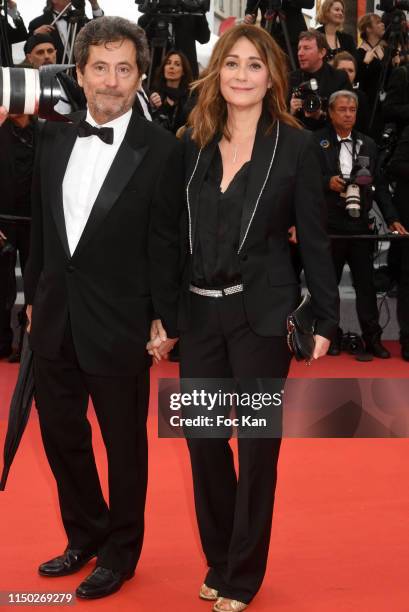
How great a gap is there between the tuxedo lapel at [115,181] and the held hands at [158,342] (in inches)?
11.8

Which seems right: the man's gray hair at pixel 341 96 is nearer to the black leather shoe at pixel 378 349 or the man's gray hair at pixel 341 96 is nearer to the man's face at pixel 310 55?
the man's face at pixel 310 55

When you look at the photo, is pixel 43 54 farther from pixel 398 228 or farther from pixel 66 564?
pixel 66 564

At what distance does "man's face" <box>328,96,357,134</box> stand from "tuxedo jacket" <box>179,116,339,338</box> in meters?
3.74

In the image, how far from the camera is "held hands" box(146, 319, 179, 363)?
289 centimetres

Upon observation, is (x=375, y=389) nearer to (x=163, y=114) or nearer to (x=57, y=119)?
(x=163, y=114)

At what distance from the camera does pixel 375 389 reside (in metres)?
5.94

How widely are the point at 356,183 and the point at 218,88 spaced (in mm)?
3616

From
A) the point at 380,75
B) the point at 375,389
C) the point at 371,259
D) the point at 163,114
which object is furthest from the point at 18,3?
Result: the point at 375,389

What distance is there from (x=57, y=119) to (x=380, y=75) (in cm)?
556

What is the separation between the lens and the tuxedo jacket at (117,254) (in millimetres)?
2832

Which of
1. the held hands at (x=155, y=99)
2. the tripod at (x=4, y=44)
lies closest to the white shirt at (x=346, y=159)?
the held hands at (x=155, y=99)

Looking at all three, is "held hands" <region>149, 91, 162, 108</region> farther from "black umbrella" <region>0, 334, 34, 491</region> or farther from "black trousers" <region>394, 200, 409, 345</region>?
"black umbrella" <region>0, 334, 34, 491</region>

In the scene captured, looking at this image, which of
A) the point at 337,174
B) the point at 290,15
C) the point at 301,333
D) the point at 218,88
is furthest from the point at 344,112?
the point at 301,333

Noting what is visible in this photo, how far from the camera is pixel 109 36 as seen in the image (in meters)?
2.77
